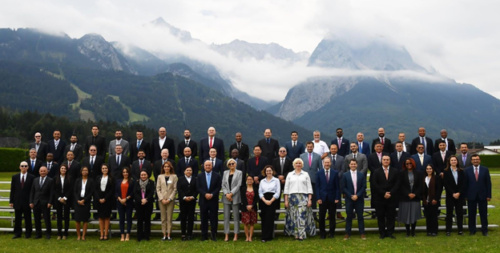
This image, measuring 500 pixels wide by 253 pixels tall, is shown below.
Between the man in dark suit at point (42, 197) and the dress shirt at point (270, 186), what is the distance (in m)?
6.19

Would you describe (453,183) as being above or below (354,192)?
above

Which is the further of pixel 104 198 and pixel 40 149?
pixel 40 149

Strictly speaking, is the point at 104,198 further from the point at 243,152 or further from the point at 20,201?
the point at 243,152

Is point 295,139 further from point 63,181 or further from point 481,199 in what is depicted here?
point 63,181

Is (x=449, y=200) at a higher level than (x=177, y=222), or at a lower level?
higher

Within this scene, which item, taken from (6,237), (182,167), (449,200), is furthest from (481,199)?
(6,237)

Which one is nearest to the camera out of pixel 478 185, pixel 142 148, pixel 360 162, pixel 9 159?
pixel 478 185

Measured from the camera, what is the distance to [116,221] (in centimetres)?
1306

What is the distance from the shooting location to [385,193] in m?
12.5

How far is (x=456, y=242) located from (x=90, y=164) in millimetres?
10981

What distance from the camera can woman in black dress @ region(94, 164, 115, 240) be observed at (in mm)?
12477

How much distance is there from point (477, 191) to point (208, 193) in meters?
7.97

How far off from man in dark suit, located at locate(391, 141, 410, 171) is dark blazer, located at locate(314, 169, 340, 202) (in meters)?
2.41

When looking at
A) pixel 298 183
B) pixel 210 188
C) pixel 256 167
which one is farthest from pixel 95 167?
pixel 298 183
